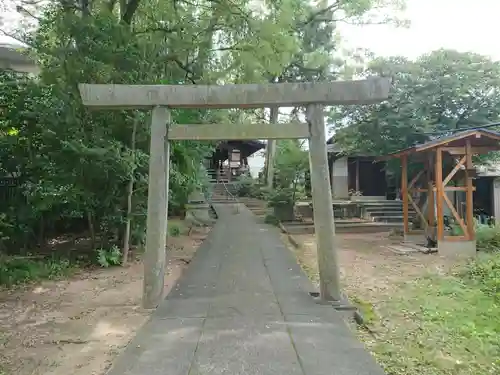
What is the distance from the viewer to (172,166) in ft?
31.7

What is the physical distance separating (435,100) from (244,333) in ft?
40.3

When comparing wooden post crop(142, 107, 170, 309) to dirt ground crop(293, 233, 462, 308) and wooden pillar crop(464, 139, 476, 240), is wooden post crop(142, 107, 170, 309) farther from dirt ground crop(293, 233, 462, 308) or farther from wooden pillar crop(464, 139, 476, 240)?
wooden pillar crop(464, 139, 476, 240)

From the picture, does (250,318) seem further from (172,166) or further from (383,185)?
(383,185)

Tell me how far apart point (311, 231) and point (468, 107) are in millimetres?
6792

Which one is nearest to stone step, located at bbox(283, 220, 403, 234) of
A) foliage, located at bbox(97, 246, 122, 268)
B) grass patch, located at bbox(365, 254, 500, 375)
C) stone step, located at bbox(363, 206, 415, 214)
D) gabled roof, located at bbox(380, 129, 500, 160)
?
stone step, located at bbox(363, 206, 415, 214)

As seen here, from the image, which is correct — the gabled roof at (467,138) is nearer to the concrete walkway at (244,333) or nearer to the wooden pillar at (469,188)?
the wooden pillar at (469,188)

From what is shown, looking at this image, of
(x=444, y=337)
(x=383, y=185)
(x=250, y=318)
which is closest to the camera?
(x=444, y=337)

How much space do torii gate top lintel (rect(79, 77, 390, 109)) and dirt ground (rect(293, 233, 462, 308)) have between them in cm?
312

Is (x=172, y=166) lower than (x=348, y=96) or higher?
lower

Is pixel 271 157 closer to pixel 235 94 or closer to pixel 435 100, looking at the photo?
pixel 435 100

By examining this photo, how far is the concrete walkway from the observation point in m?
3.68

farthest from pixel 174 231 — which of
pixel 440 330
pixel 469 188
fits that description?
pixel 440 330

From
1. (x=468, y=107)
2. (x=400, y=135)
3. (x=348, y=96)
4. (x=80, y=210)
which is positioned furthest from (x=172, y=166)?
(x=468, y=107)

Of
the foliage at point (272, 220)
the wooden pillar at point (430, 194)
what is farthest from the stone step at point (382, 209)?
the wooden pillar at point (430, 194)
